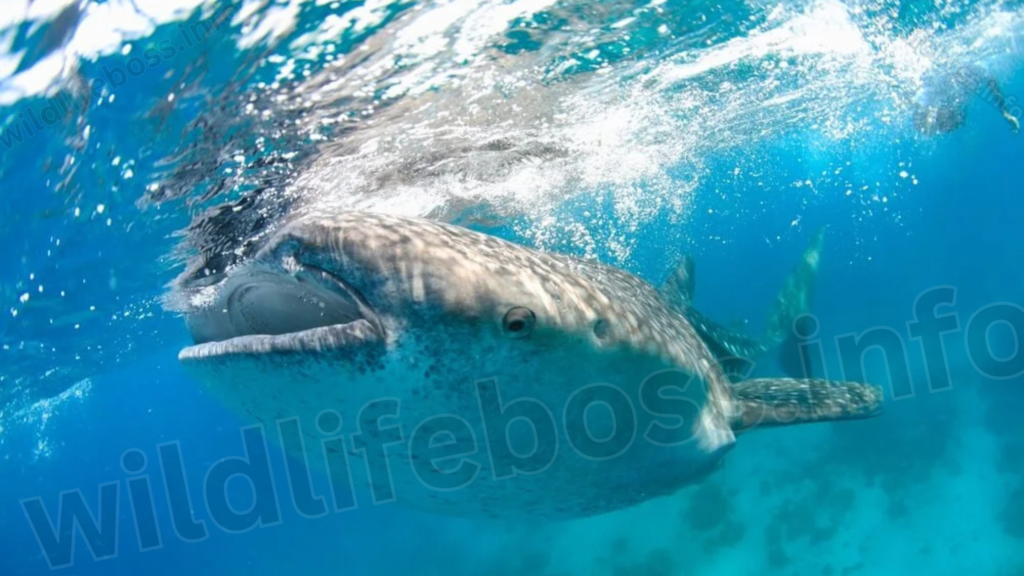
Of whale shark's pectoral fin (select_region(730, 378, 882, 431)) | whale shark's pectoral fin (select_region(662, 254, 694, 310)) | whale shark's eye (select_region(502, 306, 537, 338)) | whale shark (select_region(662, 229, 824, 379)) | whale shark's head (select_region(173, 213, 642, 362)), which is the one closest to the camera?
whale shark's head (select_region(173, 213, 642, 362))

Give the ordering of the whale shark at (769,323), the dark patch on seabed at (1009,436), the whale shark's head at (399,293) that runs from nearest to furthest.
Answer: the whale shark's head at (399,293) → the whale shark at (769,323) → the dark patch on seabed at (1009,436)

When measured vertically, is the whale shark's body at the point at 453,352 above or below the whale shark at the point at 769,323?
above

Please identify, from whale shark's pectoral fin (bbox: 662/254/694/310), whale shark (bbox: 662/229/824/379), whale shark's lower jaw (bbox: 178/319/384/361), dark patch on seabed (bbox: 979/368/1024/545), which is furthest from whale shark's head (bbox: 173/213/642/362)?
dark patch on seabed (bbox: 979/368/1024/545)

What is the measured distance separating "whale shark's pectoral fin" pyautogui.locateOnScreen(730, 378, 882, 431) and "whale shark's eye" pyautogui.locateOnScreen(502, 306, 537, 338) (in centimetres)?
255

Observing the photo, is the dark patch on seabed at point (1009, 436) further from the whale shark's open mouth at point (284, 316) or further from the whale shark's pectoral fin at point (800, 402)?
the whale shark's open mouth at point (284, 316)

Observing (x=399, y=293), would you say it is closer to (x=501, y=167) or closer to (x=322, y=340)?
(x=322, y=340)

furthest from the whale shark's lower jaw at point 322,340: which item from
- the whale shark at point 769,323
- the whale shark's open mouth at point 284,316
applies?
the whale shark at point 769,323

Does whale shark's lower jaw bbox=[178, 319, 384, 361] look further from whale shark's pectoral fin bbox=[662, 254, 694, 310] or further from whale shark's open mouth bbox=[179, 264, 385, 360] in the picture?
whale shark's pectoral fin bbox=[662, 254, 694, 310]

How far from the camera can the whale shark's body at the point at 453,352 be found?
266 cm

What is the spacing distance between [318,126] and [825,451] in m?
17.2

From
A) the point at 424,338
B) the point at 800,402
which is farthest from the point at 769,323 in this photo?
the point at 424,338

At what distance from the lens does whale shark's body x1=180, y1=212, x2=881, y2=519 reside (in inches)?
105

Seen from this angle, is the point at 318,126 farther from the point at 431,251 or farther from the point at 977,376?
the point at 977,376

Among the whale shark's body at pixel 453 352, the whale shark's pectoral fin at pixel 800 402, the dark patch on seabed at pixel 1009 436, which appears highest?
the whale shark's body at pixel 453 352
